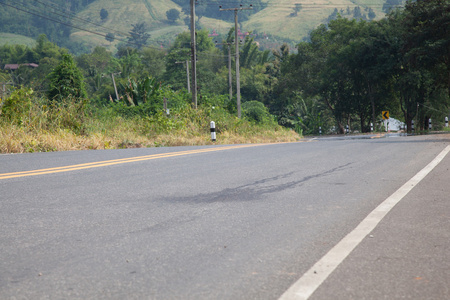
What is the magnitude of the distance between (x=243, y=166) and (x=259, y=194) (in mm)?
3028

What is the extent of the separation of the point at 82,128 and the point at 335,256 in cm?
1267

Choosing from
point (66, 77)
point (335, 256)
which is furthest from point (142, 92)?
point (335, 256)

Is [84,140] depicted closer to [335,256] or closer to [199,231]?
[199,231]

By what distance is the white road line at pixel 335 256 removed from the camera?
303 cm

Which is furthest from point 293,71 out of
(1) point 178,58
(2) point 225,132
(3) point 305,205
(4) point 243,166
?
(3) point 305,205

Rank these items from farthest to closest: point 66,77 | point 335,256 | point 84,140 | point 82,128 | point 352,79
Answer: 1. point 352,79
2. point 66,77
3. point 82,128
4. point 84,140
5. point 335,256

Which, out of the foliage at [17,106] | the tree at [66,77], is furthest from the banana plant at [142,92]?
the foliage at [17,106]

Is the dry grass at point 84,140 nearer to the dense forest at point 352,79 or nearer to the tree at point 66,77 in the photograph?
the dense forest at point 352,79

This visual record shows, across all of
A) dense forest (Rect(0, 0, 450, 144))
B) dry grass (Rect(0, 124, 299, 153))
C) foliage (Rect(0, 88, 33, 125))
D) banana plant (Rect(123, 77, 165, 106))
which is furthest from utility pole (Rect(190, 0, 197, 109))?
foliage (Rect(0, 88, 33, 125))

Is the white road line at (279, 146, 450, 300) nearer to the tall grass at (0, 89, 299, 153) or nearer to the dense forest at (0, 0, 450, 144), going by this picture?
the tall grass at (0, 89, 299, 153)

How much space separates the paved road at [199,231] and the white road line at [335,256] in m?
0.05

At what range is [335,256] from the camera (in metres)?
3.71

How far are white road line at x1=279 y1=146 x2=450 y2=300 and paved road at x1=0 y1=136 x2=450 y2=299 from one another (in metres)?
0.05

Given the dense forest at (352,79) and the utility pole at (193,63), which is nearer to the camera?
the utility pole at (193,63)
